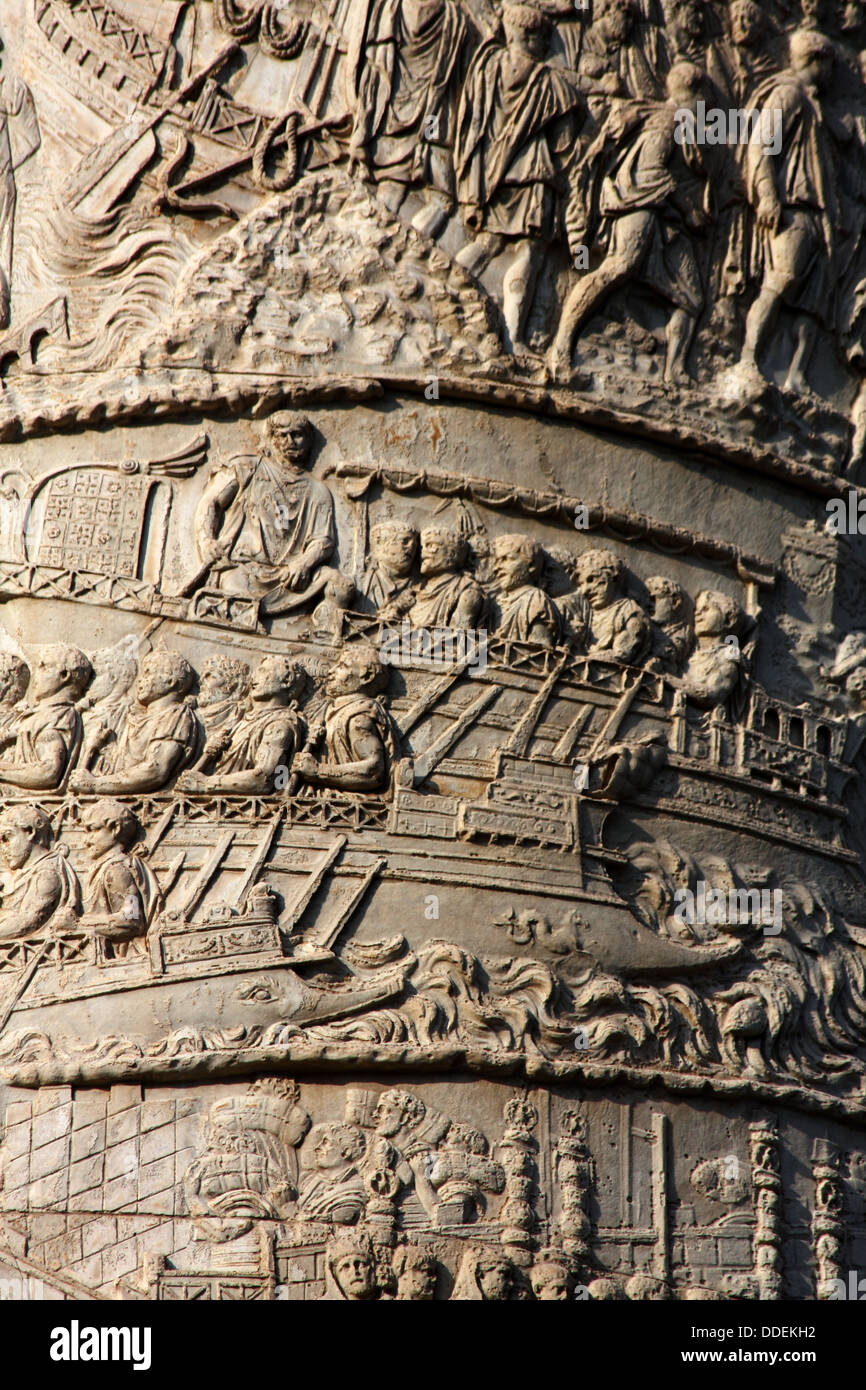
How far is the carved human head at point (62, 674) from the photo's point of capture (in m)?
13.8

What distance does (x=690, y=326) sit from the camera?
49.5 feet

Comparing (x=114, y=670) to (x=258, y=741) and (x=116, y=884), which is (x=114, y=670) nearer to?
(x=258, y=741)

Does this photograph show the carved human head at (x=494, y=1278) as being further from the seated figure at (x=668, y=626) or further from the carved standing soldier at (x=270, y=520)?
the carved standing soldier at (x=270, y=520)

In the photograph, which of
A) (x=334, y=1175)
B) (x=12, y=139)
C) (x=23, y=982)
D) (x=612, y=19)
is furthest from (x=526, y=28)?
(x=334, y=1175)

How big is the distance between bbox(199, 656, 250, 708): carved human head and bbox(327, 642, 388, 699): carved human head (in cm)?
45

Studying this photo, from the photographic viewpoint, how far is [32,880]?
13.4 m

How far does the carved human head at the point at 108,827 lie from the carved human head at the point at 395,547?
1934mm

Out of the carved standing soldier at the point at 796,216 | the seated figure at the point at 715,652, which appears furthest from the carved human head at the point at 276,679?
the carved standing soldier at the point at 796,216

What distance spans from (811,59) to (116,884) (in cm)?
633

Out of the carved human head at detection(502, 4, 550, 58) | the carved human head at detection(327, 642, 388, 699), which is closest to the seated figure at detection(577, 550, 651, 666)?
the carved human head at detection(327, 642, 388, 699)

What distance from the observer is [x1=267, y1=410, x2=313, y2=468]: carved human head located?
1426 cm
